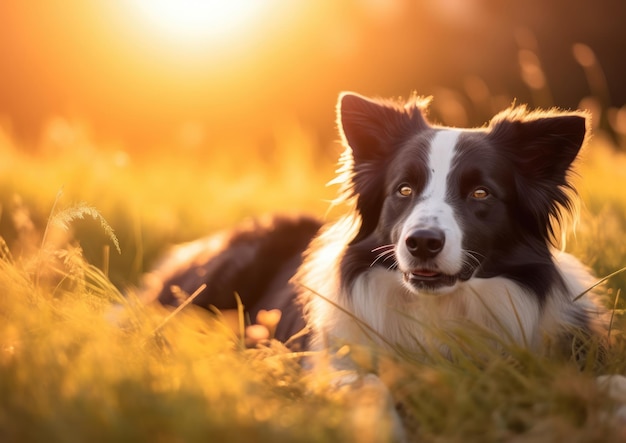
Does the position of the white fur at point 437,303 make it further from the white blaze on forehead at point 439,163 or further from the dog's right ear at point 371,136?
the dog's right ear at point 371,136

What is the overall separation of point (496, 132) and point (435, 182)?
0.54 meters

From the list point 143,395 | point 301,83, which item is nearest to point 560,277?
point 143,395

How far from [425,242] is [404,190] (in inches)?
21.0

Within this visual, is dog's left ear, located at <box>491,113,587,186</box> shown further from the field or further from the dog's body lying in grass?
the field

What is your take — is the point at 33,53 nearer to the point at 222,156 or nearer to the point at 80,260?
the point at 222,156

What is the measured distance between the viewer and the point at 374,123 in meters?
4.43

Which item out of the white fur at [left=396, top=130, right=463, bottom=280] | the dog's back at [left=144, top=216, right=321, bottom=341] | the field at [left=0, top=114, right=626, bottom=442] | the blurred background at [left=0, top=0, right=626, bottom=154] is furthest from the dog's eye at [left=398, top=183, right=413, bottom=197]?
the blurred background at [left=0, top=0, right=626, bottom=154]

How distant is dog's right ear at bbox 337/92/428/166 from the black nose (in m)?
0.92

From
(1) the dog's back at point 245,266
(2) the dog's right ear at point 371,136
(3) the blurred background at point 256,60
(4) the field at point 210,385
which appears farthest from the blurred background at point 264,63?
(4) the field at point 210,385

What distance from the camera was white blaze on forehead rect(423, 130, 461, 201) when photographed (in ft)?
12.8

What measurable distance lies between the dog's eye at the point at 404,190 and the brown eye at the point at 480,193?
0.31 m

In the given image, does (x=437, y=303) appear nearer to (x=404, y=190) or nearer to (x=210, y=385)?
(x=404, y=190)

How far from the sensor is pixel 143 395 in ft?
8.48

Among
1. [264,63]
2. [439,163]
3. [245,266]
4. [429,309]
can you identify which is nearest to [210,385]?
[429,309]
